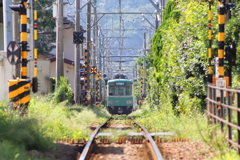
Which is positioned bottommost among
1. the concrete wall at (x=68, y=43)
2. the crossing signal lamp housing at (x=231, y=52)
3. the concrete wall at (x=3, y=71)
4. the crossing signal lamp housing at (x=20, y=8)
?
the concrete wall at (x=3, y=71)

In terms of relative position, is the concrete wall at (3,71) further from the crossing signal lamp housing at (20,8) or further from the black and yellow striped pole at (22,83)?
the crossing signal lamp housing at (20,8)

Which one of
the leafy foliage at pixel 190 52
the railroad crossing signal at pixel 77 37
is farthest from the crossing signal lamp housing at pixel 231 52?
the railroad crossing signal at pixel 77 37

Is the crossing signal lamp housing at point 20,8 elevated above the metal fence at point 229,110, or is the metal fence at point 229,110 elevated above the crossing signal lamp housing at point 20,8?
the crossing signal lamp housing at point 20,8

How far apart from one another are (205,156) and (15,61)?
5.63 metres

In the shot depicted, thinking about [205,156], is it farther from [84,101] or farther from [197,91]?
[84,101]

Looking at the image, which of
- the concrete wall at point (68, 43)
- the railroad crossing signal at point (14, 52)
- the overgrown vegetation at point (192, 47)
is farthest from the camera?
the concrete wall at point (68, 43)

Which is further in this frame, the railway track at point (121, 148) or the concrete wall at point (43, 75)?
the concrete wall at point (43, 75)

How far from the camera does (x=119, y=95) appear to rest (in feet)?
118

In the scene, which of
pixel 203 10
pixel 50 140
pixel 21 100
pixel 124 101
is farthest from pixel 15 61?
pixel 124 101

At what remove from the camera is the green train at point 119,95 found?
35781 mm

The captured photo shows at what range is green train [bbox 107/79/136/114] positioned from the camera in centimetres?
3578

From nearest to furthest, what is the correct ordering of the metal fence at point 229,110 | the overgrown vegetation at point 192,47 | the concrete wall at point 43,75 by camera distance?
the metal fence at point 229,110, the overgrown vegetation at point 192,47, the concrete wall at point 43,75

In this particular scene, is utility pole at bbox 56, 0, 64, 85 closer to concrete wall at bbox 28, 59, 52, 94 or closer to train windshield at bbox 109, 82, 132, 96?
concrete wall at bbox 28, 59, 52, 94

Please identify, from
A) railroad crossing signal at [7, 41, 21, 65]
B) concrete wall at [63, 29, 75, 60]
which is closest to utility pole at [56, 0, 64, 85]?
railroad crossing signal at [7, 41, 21, 65]
